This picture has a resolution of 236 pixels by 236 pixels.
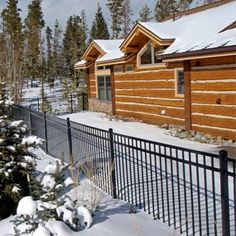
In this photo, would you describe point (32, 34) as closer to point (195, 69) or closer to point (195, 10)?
point (195, 10)

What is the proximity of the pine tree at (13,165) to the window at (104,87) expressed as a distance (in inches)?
600

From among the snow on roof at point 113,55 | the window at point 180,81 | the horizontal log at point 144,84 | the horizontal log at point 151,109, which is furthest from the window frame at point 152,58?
the horizontal log at point 151,109

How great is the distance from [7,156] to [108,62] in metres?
13.8

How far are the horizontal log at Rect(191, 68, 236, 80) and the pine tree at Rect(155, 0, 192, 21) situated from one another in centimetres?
4614

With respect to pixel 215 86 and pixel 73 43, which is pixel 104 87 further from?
pixel 73 43

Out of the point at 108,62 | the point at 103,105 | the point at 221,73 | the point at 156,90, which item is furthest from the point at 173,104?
the point at 103,105

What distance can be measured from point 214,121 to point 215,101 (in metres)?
0.65

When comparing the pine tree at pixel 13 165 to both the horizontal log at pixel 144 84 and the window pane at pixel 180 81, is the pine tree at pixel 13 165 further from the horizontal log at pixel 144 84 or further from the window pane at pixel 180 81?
the horizontal log at pixel 144 84

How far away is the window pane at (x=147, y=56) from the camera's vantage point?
17178mm

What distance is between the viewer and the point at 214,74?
12.5m

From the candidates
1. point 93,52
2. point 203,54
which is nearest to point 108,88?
point 93,52

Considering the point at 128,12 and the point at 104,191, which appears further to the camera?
the point at 128,12

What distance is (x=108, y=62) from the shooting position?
66.1ft

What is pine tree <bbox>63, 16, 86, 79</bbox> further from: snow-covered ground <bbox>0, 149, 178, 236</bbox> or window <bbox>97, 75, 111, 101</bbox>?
snow-covered ground <bbox>0, 149, 178, 236</bbox>
